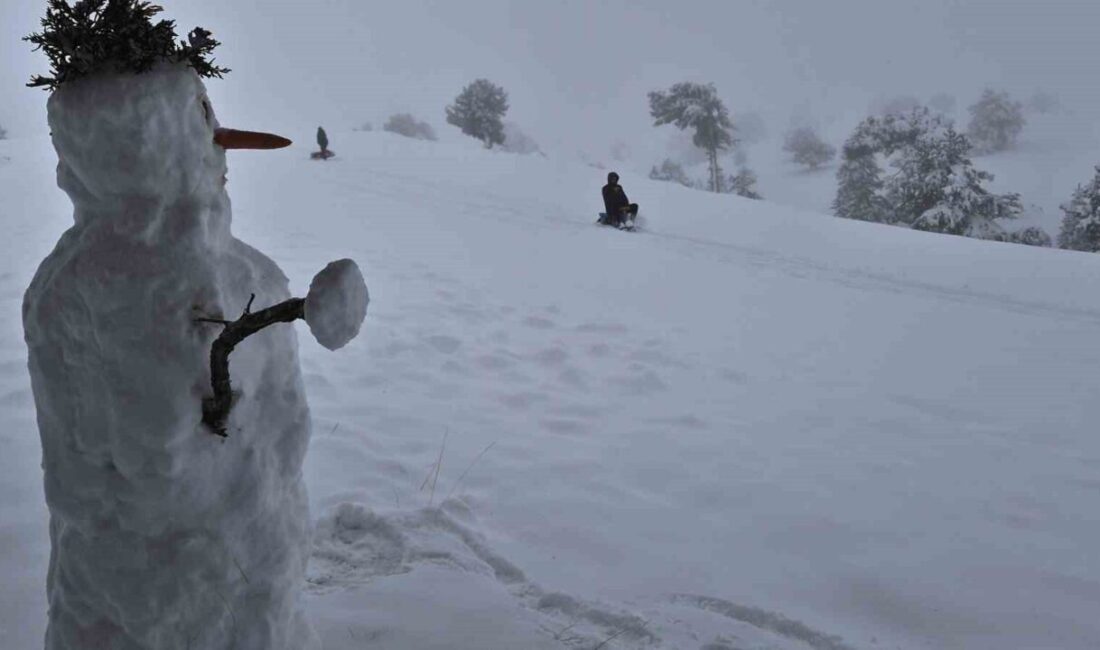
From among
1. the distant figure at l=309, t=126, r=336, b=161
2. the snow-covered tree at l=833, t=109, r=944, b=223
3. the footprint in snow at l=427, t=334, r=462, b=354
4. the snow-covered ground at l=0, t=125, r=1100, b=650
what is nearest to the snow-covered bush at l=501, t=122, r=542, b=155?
the snow-covered tree at l=833, t=109, r=944, b=223

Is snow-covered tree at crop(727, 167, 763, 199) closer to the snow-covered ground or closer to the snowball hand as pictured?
the snow-covered ground

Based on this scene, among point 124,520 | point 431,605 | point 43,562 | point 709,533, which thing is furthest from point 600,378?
point 124,520

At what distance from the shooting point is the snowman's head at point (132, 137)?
140 centimetres

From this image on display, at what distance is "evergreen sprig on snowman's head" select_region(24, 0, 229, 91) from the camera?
139 centimetres

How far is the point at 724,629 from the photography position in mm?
2480

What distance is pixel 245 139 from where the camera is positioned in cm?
165

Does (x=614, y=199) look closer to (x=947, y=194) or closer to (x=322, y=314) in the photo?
(x=322, y=314)

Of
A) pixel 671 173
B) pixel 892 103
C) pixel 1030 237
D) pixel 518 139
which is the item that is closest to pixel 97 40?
pixel 1030 237

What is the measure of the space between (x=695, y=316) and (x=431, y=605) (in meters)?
4.76

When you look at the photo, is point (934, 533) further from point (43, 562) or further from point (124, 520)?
point (43, 562)

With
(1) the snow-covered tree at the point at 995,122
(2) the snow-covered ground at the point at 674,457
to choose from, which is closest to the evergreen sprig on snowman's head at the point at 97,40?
(2) the snow-covered ground at the point at 674,457

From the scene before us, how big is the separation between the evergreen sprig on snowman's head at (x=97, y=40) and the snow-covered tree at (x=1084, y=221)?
23801mm

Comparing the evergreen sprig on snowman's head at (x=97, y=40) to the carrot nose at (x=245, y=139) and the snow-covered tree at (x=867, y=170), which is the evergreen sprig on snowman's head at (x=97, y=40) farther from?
the snow-covered tree at (x=867, y=170)

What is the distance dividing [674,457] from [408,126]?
140 ft
